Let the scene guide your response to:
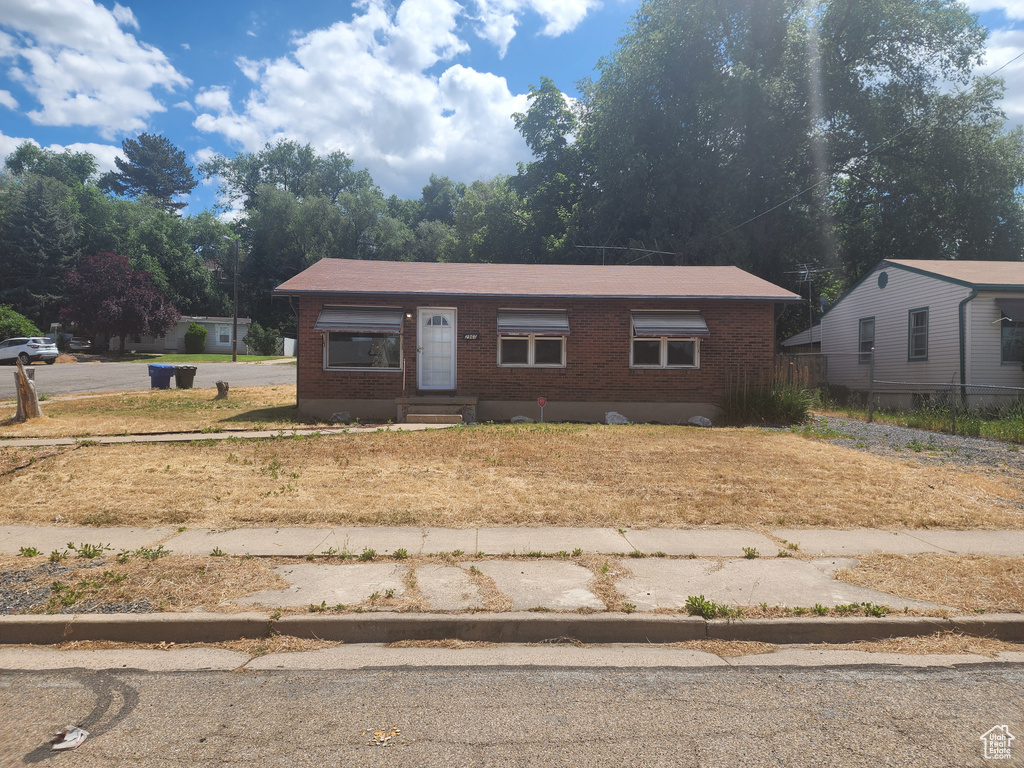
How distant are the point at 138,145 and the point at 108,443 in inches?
3499

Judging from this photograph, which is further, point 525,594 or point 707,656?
point 525,594

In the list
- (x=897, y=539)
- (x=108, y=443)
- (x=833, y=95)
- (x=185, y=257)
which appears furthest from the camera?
(x=185, y=257)

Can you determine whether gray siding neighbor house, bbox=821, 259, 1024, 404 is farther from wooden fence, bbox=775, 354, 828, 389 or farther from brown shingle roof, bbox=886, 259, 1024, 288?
wooden fence, bbox=775, 354, 828, 389

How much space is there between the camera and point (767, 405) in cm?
1495

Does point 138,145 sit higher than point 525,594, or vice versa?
point 138,145

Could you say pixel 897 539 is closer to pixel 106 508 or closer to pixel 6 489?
pixel 106 508

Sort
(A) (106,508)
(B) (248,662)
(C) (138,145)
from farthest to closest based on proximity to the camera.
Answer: (C) (138,145)
(A) (106,508)
(B) (248,662)

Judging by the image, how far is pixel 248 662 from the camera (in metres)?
3.86

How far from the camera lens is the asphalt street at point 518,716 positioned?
2.88 m

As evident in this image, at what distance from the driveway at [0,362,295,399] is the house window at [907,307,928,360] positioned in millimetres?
22822

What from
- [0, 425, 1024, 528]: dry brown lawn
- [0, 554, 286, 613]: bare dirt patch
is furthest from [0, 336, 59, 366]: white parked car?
[0, 554, 286, 613]: bare dirt patch

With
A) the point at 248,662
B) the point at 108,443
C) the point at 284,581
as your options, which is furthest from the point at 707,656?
the point at 108,443

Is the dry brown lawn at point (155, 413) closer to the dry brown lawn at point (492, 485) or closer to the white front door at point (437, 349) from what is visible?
the dry brown lawn at point (492, 485)

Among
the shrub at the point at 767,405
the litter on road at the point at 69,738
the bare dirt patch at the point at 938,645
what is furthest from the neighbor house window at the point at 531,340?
the litter on road at the point at 69,738
